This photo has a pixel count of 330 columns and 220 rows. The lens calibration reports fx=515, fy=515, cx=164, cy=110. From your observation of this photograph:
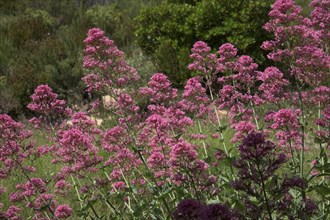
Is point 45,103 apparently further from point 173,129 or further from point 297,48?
point 297,48

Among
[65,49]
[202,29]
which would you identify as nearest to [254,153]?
[202,29]

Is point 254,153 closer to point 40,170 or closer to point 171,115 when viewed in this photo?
point 171,115

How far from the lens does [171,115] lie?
13.5ft

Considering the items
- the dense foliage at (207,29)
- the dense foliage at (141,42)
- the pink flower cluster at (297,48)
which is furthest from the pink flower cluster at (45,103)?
the dense foliage at (207,29)

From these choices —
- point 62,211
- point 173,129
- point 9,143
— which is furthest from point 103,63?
point 62,211

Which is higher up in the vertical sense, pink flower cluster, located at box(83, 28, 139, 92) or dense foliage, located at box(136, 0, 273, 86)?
pink flower cluster, located at box(83, 28, 139, 92)

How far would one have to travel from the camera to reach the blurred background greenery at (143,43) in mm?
11070

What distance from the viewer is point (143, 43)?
12812mm

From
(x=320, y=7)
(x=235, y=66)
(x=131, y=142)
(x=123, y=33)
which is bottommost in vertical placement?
(x=123, y=33)

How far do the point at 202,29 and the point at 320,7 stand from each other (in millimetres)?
7061

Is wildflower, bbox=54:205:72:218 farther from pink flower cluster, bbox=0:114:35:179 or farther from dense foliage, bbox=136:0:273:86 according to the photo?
dense foliage, bbox=136:0:273:86

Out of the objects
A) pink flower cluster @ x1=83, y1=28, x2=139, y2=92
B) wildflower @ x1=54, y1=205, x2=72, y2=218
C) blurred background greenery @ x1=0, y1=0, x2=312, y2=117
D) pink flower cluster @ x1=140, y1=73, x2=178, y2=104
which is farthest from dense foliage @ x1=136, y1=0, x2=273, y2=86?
wildflower @ x1=54, y1=205, x2=72, y2=218

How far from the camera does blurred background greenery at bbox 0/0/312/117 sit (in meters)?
11.1

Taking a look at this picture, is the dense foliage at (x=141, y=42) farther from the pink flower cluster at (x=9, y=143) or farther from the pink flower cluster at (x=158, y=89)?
the pink flower cluster at (x=9, y=143)
